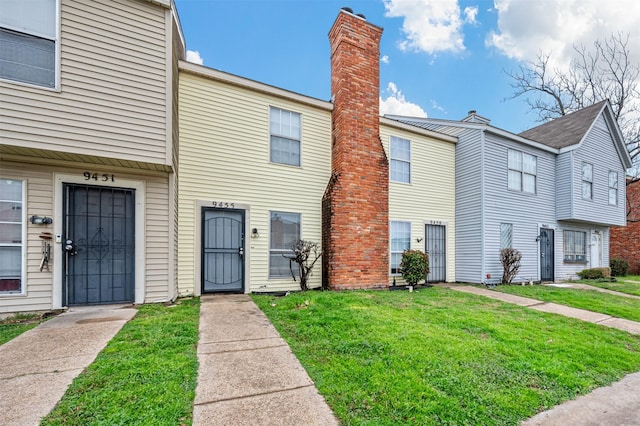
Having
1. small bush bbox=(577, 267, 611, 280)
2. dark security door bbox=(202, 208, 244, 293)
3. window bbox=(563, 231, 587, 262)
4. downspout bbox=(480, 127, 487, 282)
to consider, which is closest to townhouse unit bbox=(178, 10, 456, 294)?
dark security door bbox=(202, 208, 244, 293)

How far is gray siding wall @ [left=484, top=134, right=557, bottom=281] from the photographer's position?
385 inches

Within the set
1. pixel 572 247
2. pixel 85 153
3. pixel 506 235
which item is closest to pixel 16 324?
pixel 85 153

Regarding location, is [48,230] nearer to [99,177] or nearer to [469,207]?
[99,177]

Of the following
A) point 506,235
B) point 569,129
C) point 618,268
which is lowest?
point 618,268

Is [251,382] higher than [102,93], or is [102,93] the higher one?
[102,93]

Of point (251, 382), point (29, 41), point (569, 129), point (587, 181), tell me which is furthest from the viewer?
point (569, 129)

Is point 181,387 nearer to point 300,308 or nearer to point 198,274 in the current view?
point 300,308

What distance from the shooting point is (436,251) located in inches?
392

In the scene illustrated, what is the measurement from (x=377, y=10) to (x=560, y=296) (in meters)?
9.86

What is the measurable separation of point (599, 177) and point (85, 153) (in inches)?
697

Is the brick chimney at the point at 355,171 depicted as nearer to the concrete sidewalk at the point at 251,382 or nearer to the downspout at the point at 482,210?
the concrete sidewalk at the point at 251,382

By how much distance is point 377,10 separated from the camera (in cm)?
930

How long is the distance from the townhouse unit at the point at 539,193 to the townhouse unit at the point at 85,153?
359 inches

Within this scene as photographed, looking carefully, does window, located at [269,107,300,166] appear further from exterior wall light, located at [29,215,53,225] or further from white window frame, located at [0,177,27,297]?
white window frame, located at [0,177,27,297]
